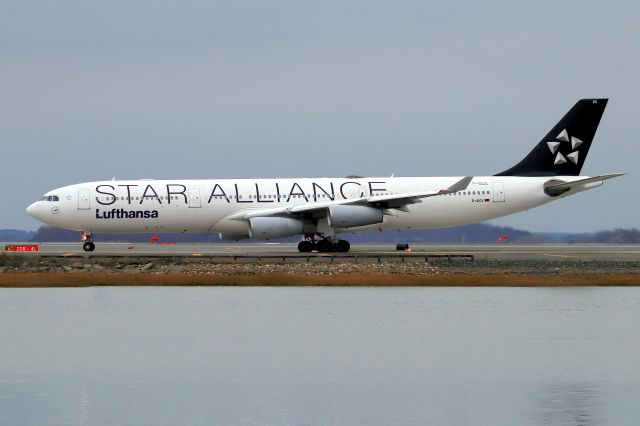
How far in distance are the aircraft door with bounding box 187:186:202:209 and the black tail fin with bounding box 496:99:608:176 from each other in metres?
14.7

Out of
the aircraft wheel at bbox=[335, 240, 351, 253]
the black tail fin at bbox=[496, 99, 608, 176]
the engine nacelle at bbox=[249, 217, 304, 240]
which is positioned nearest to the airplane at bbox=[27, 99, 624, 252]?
the aircraft wheel at bbox=[335, 240, 351, 253]

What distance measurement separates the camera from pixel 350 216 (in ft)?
156

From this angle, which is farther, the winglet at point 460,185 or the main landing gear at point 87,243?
the main landing gear at point 87,243

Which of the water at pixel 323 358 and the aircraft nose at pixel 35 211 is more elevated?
the aircraft nose at pixel 35 211

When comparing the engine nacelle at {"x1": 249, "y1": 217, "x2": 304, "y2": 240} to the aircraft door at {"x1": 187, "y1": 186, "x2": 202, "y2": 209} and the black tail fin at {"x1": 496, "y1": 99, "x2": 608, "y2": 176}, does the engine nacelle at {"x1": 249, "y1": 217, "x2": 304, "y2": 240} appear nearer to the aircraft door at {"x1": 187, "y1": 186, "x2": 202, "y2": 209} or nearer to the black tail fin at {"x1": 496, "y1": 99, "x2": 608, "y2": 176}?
the aircraft door at {"x1": 187, "y1": 186, "x2": 202, "y2": 209}

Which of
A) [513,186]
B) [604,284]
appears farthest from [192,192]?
[604,284]

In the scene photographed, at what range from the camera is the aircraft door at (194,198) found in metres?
50.0

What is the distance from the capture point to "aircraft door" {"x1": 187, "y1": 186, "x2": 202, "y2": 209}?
5000 centimetres

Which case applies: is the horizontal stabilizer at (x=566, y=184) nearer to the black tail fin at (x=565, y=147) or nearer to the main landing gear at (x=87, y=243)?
the black tail fin at (x=565, y=147)

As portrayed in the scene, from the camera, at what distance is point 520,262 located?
4209 cm

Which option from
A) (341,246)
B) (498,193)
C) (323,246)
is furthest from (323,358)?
(498,193)

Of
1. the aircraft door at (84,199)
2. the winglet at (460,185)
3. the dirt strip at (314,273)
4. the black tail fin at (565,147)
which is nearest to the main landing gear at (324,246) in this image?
the winglet at (460,185)

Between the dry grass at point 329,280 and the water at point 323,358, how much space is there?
8.25 ft

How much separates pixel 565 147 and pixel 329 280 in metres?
20.4
